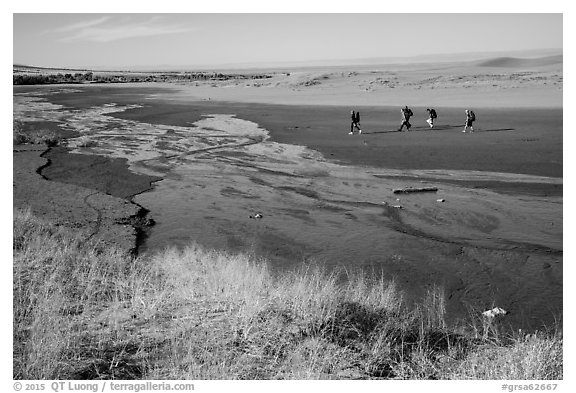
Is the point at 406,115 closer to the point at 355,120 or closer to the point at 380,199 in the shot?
the point at 355,120

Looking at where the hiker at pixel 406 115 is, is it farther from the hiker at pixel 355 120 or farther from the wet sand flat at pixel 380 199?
the hiker at pixel 355 120

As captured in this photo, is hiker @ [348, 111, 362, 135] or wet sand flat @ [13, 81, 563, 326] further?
hiker @ [348, 111, 362, 135]

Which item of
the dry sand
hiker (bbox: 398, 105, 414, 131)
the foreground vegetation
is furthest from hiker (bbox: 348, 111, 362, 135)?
the foreground vegetation

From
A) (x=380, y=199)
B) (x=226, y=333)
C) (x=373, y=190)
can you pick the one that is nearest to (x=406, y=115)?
(x=373, y=190)

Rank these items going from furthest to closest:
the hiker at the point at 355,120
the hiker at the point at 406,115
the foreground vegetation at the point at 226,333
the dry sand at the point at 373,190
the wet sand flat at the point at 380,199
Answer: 1. the hiker at the point at 406,115
2. the hiker at the point at 355,120
3. the dry sand at the point at 373,190
4. the wet sand flat at the point at 380,199
5. the foreground vegetation at the point at 226,333

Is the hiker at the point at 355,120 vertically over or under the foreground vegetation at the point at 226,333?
over

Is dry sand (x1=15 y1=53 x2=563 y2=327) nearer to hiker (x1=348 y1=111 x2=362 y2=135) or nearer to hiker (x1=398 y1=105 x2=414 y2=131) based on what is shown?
hiker (x1=348 y1=111 x2=362 y2=135)

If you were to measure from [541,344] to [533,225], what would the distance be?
5.23 meters

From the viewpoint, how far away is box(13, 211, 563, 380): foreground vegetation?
13.8 ft

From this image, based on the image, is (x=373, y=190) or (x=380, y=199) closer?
(x=380, y=199)

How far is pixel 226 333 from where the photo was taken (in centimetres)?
473

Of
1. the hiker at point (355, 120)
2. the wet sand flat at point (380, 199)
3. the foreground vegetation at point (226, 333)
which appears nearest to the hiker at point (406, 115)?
the wet sand flat at point (380, 199)

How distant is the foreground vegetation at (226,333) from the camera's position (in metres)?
4.20
